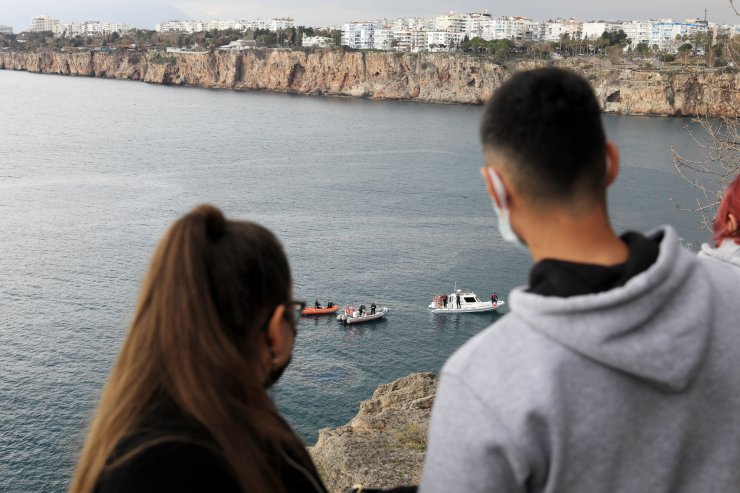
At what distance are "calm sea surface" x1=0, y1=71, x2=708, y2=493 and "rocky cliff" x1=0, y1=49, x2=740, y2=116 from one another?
5545 mm

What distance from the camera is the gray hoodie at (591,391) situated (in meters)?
1.33

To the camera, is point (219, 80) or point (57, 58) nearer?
point (219, 80)

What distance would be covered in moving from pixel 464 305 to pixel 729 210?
2623cm

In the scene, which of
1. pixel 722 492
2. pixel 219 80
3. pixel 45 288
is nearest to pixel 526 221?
pixel 722 492

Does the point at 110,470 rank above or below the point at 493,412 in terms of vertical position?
below

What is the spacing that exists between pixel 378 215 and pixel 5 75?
125091 mm

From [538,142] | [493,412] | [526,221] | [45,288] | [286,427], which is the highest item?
[538,142]

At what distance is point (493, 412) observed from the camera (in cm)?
133

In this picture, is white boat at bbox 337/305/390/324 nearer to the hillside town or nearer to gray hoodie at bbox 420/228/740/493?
gray hoodie at bbox 420/228/740/493

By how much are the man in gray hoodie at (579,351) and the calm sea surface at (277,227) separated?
857 millimetres

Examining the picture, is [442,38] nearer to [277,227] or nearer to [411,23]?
[411,23]

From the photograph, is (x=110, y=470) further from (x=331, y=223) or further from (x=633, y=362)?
(x=331, y=223)

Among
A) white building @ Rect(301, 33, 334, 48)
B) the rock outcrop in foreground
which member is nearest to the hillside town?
white building @ Rect(301, 33, 334, 48)

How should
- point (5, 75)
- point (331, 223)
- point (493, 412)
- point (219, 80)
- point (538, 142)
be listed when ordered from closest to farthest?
1. point (493, 412)
2. point (538, 142)
3. point (331, 223)
4. point (219, 80)
5. point (5, 75)
